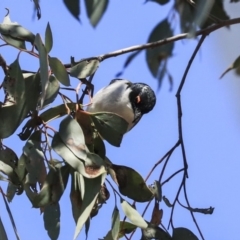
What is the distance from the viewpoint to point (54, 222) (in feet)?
4.87

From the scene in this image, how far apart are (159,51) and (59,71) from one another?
Answer: 8.0 inches

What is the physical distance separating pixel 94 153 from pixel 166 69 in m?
0.33

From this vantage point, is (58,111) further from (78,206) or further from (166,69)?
(166,69)

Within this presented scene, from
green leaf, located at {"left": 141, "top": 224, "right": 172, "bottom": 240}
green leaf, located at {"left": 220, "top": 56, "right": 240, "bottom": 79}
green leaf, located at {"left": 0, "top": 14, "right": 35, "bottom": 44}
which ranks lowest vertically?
green leaf, located at {"left": 141, "top": 224, "right": 172, "bottom": 240}

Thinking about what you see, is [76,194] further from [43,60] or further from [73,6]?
[73,6]

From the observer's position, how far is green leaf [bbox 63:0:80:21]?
3.76 ft

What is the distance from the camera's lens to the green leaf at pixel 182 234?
157cm

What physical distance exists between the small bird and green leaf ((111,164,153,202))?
0.64m

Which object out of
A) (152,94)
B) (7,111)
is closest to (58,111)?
(7,111)

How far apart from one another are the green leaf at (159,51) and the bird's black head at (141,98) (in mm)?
1000

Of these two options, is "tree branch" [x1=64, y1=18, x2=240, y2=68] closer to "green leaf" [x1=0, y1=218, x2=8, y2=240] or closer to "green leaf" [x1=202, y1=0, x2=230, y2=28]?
"green leaf" [x1=202, y1=0, x2=230, y2=28]

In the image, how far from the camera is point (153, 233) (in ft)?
5.05

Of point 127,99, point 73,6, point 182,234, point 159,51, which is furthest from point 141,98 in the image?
point 73,6

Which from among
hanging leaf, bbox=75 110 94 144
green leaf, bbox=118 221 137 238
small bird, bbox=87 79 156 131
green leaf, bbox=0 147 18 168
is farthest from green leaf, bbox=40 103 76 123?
small bird, bbox=87 79 156 131
